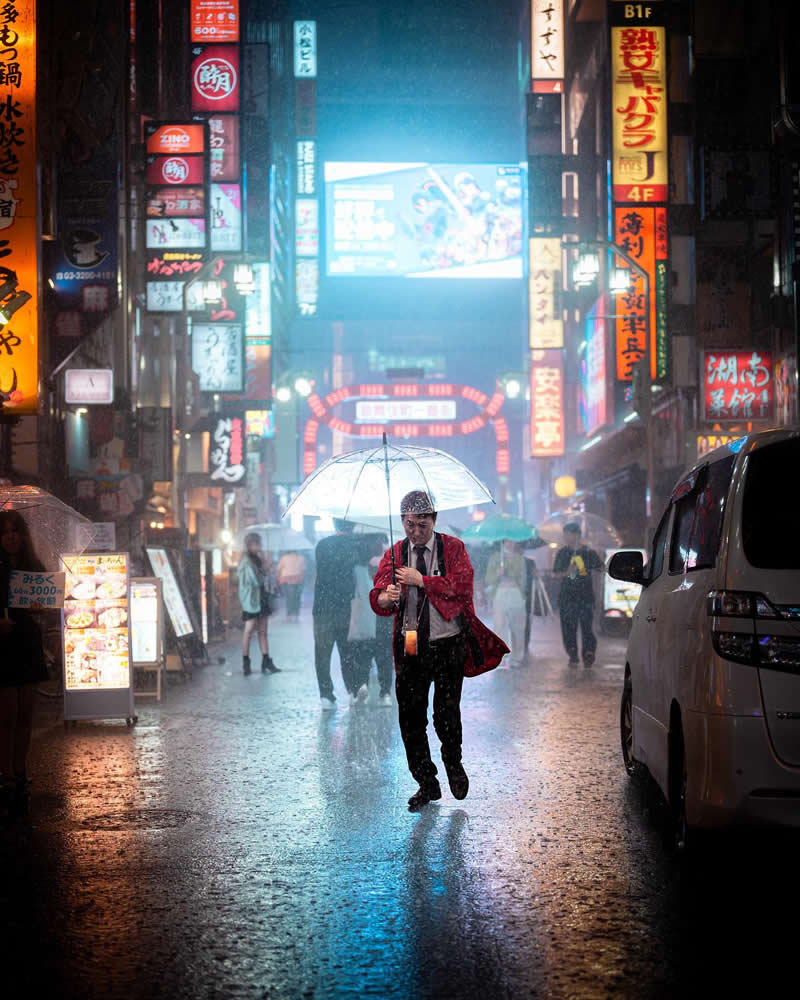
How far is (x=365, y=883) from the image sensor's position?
5.53 meters

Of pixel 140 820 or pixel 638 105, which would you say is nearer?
pixel 140 820

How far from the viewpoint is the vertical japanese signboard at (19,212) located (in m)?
14.3

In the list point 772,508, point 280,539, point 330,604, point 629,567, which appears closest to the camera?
point 772,508

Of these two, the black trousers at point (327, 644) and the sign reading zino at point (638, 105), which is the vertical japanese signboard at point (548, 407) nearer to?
the sign reading zino at point (638, 105)

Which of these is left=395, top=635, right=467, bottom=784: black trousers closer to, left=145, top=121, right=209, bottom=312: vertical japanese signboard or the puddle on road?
the puddle on road

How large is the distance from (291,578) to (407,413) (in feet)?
95.4

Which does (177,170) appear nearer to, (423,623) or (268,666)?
(268,666)

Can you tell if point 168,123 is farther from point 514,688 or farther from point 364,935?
point 364,935

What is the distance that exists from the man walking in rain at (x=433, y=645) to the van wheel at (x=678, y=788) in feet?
5.22

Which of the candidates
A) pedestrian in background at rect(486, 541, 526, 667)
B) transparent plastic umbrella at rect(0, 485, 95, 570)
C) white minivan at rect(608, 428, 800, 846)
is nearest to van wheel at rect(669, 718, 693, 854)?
white minivan at rect(608, 428, 800, 846)

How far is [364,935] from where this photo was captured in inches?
186

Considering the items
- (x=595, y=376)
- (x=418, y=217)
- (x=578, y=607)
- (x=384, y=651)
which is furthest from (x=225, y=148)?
(x=418, y=217)

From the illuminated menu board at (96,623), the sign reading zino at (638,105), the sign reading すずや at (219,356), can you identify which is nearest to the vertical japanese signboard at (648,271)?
the sign reading zino at (638,105)

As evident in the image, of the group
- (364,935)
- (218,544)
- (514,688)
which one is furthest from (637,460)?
(364,935)
